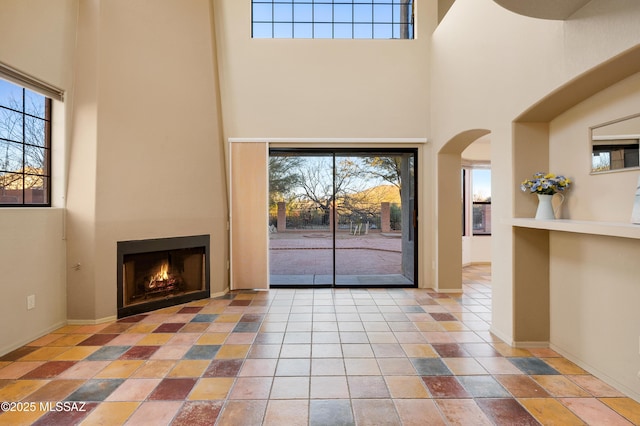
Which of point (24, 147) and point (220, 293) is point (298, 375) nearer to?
point (220, 293)

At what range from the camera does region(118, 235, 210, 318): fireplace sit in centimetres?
384

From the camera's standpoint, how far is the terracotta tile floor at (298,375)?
202cm

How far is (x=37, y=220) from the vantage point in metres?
3.16

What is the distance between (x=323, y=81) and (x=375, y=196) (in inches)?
80.3

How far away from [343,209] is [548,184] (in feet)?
10.3

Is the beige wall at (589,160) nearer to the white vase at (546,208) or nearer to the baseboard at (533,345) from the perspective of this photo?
the white vase at (546,208)

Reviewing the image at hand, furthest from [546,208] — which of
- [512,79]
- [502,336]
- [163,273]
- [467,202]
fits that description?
[467,202]

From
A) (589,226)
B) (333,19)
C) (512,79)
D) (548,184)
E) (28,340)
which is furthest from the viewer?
(333,19)

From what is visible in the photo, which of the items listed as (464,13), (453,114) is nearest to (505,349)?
(453,114)

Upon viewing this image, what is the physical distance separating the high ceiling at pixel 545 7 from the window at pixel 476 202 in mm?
5033

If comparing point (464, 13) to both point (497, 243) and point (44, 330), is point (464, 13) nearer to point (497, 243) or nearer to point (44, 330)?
point (497, 243)

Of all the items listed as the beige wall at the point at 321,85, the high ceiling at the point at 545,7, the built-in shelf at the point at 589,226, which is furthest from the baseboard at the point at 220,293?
the high ceiling at the point at 545,7

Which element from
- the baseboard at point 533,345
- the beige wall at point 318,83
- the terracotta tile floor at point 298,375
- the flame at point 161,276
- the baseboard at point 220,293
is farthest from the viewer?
the beige wall at point 318,83

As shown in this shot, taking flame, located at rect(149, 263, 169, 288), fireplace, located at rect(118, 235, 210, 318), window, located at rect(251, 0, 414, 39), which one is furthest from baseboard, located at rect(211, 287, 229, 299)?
window, located at rect(251, 0, 414, 39)
